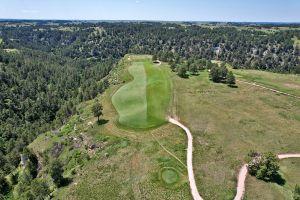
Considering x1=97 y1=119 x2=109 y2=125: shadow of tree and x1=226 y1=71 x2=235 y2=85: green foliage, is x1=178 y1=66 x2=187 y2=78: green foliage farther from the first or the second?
x1=97 y1=119 x2=109 y2=125: shadow of tree

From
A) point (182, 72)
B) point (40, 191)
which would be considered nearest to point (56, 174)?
point (40, 191)

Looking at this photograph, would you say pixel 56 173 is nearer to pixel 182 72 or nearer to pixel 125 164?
pixel 125 164

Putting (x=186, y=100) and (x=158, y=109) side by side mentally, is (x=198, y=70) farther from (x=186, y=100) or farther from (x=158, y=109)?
(x=158, y=109)

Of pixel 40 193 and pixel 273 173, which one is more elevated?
pixel 273 173

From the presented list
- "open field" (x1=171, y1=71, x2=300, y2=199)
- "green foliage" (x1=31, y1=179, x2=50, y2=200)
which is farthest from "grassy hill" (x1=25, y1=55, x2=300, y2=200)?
"green foliage" (x1=31, y1=179, x2=50, y2=200)

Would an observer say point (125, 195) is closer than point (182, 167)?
Yes

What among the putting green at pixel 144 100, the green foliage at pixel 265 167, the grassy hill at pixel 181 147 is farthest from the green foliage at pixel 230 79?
the green foliage at pixel 265 167

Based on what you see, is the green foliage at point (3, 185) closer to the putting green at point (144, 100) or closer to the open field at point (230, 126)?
the putting green at point (144, 100)

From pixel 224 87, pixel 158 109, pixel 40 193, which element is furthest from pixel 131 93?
pixel 40 193
